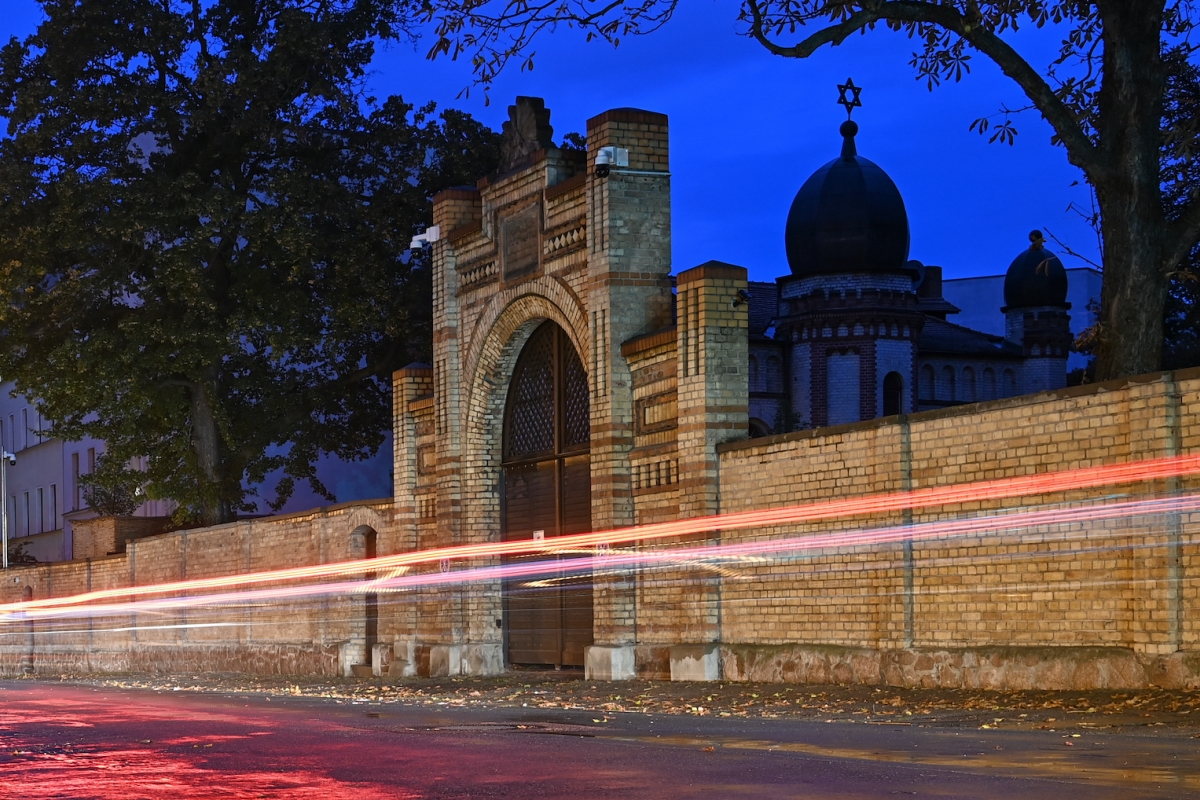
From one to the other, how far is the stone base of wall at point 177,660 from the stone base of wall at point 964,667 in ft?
40.5

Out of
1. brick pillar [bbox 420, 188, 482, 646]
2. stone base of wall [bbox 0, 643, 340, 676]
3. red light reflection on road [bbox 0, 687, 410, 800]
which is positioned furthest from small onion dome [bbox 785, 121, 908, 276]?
red light reflection on road [bbox 0, 687, 410, 800]

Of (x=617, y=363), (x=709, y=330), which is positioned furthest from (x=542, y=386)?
(x=709, y=330)

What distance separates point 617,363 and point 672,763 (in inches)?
437

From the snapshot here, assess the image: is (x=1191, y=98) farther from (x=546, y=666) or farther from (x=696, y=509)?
(x=546, y=666)

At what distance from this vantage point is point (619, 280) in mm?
20281

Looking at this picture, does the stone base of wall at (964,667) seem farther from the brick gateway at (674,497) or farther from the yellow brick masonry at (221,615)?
the yellow brick masonry at (221,615)

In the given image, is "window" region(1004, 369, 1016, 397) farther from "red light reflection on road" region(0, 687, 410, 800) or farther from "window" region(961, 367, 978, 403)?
"red light reflection on road" region(0, 687, 410, 800)

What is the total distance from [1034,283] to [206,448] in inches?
1547

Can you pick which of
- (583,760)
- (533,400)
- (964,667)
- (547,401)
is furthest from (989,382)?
(583,760)

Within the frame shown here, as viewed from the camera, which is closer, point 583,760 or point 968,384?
point 583,760

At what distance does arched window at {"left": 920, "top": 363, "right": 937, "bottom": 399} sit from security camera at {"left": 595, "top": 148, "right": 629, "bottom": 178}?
143 ft

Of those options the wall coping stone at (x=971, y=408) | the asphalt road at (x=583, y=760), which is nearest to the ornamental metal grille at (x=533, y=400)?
the wall coping stone at (x=971, y=408)

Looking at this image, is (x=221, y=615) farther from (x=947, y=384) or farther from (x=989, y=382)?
(x=989, y=382)

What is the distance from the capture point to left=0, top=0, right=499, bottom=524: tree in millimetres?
31297
